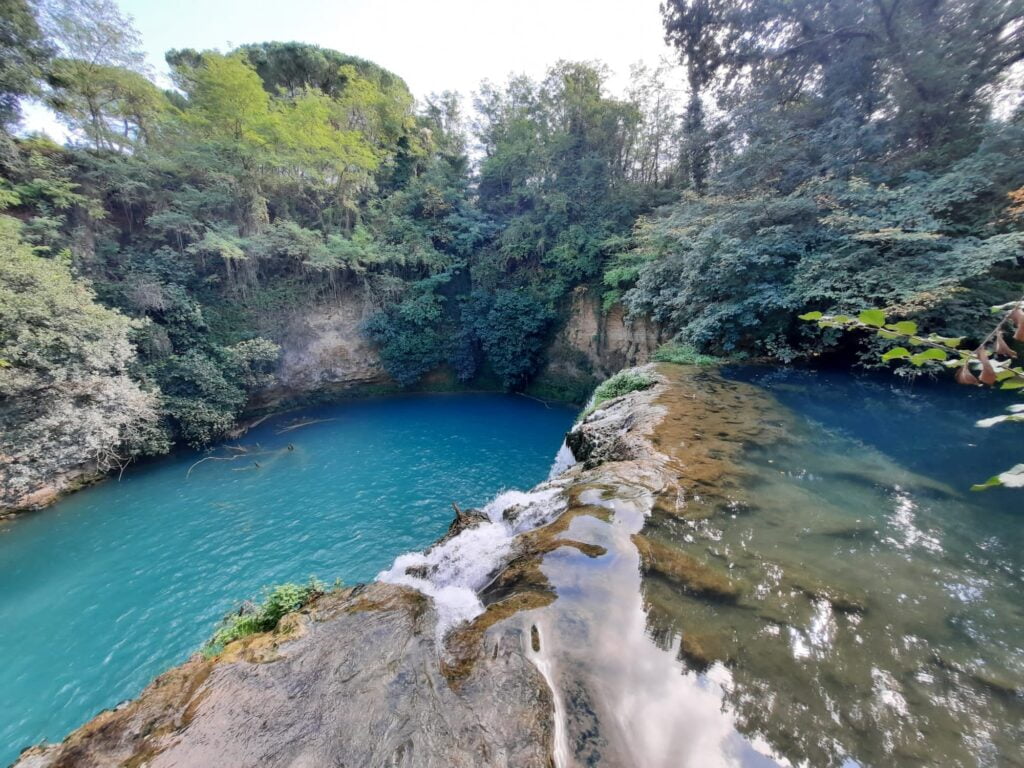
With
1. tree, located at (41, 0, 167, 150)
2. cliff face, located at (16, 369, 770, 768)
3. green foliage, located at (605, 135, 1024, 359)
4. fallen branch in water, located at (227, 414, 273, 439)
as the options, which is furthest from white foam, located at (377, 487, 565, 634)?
tree, located at (41, 0, 167, 150)

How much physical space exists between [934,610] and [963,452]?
350cm

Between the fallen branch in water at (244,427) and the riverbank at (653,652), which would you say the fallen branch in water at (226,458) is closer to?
the fallen branch in water at (244,427)

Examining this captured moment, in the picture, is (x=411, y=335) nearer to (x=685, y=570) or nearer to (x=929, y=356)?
(x=685, y=570)

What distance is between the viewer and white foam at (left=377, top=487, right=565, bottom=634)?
130 inches

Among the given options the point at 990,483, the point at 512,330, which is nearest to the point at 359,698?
the point at 990,483

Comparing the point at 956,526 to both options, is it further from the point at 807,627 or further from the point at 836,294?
the point at 836,294

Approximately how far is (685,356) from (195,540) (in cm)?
1115

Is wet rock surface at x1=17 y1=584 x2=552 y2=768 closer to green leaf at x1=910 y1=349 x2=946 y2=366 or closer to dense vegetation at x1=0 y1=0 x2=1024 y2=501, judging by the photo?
green leaf at x1=910 y1=349 x2=946 y2=366

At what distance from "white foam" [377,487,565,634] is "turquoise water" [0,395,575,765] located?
3490mm

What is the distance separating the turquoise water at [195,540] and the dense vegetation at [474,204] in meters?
1.58

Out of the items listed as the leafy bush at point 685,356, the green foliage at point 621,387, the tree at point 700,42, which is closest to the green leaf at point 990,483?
the green foliage at point 621,387

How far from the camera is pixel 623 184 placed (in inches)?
597

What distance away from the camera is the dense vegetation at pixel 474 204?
7.46m

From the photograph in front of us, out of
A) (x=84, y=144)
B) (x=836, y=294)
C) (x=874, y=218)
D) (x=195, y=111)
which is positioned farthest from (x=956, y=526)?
(x=84, y=144)
